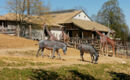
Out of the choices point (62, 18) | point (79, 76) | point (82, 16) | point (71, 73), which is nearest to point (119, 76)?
point (79, 76)

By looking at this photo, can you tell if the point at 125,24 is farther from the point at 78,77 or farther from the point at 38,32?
the point at 78,77

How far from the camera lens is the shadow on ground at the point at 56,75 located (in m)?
10.3

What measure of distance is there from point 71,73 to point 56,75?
1.21 meters

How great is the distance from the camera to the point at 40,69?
440 inches

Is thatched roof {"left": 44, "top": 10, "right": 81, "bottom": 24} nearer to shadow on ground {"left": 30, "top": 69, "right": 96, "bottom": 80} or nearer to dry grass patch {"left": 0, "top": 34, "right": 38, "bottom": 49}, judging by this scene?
dry grass patch {"left": 0, "top": 34, "right": 38, "bottom": 49}

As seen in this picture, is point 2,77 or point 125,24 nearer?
point 2,77

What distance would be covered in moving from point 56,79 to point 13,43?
17.8m

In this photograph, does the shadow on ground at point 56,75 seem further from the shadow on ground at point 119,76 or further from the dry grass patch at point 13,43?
the dry grass patch at point 13,43

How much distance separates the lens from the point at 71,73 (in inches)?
471

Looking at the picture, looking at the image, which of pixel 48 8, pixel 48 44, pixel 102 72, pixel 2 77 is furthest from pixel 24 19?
pixel 2 77

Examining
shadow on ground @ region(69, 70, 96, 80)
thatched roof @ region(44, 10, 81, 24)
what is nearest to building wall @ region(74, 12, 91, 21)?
thatched roof @ region(44, 10, 81, 24)

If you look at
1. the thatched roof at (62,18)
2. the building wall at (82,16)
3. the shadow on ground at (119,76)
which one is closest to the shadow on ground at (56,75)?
the shadow on ground at (119,76)

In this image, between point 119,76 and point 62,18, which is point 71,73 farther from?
point 62,18

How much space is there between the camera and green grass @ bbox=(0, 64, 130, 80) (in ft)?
32.4
